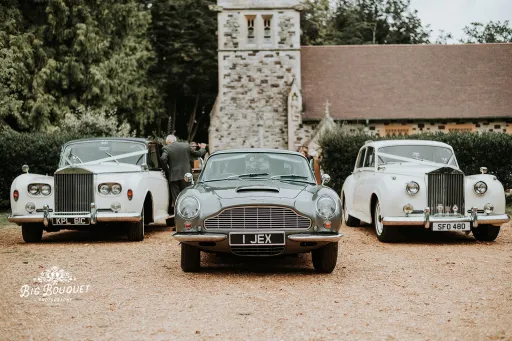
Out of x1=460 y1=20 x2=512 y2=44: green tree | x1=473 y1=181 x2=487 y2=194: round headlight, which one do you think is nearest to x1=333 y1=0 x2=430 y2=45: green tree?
x1=460 y1=20 x2=512 y2=44: green tree

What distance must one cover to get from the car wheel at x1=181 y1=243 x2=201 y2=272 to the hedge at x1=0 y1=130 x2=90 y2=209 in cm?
1163

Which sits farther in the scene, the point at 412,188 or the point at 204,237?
the point at 412,188

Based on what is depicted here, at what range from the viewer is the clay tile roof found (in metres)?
34.7

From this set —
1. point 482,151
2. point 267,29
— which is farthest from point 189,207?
point 267,29

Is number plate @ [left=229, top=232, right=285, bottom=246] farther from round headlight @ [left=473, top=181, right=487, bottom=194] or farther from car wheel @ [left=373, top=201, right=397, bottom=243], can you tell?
round headlight @ [left=473, top=181, right=487, bottom=194]

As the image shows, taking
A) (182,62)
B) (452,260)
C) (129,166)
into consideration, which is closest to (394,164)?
(452,260)

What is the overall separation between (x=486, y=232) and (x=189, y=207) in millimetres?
6050

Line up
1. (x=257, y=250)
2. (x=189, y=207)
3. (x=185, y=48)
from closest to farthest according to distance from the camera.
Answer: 1. (x=257, y=250)
2. (x=189, y=207)
3. (x=185, y=48)

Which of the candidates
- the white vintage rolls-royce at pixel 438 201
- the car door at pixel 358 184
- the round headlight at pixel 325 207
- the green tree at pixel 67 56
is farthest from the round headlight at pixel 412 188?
the green tree at pixel 67 56

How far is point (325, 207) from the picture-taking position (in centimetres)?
818

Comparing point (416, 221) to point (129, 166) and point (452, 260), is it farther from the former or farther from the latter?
point (129, 166)

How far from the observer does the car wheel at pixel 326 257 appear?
27.5 feet

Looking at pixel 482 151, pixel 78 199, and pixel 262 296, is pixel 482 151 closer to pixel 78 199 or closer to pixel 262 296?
pixel 78 199

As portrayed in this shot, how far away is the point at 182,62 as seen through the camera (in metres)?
44.5
